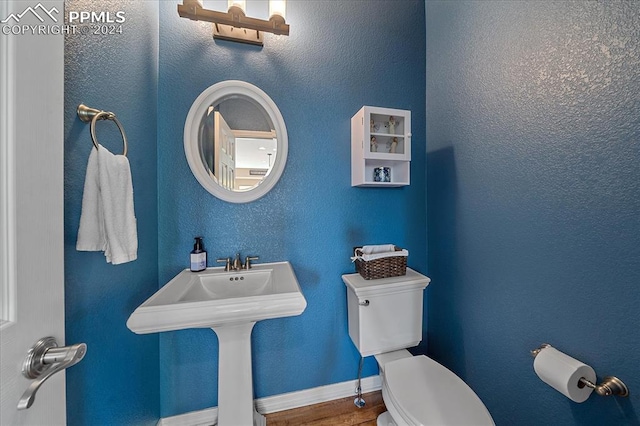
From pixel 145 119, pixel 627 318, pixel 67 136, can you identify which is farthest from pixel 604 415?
pixel 145 119

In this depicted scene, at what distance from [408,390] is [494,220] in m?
0.87

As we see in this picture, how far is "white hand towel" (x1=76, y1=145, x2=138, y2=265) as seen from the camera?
26.9 inches

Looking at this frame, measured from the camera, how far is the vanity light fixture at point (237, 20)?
105 cm

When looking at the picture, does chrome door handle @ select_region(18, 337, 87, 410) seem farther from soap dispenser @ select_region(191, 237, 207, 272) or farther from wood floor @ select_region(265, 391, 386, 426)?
wood floor @ select_region(265, 391, 386, 426)

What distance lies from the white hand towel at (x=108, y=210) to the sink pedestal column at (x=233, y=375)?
20.3 inches

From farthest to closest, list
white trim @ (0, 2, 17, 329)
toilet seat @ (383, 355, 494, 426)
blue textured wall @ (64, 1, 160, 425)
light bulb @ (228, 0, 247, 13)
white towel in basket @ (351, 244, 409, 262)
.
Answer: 1. white towel in basket @ (351, 244, 409, 262)
2. light bulb @ (228, 0, 247, 13)
3. toilet seat @ (383, 355, 494, 426)
4. blue textured wall @ (64, 1, 160, 425)
5. white trim @ (0, 2, 17, 329)

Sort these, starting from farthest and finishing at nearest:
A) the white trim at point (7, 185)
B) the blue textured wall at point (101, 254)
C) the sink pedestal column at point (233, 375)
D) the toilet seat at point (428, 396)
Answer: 1. the sink pedestal column at point (233, 375)
2. the toilet seat at point (428, 396)
3. the blue textured wall at point (101, 254)
4. the white trim at point (7, 185)

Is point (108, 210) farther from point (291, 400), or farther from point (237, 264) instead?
point (291, 400)

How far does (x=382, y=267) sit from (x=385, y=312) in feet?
0.79

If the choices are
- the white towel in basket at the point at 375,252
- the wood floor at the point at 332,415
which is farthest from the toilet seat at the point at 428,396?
the white towel in basket at the point at 375,252

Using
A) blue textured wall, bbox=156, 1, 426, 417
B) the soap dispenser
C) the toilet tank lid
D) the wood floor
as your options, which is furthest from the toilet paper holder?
the soap dispenser

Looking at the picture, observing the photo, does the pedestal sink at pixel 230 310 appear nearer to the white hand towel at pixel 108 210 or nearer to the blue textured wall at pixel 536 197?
the white hand towel at pixel 108 210

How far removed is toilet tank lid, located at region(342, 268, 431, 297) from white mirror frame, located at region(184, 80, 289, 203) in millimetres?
709

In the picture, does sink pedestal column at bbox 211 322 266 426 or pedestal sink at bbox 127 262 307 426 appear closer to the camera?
pedestal sink at bbox 127 262 307 426
